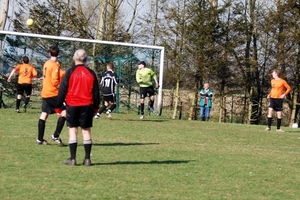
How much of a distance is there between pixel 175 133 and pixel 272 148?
131 inches

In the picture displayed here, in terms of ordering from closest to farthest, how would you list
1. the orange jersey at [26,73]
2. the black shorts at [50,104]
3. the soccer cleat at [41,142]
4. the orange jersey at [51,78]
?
the orange jersey at [51,78] < the black shorts at [50,104] < the soccer cleat at [41,142] < the orange jersey at [26,73]

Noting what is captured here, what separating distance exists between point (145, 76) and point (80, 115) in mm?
11897

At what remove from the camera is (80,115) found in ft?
33.0

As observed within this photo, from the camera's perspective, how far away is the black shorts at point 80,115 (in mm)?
10016

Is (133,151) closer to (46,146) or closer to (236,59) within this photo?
(46,146)

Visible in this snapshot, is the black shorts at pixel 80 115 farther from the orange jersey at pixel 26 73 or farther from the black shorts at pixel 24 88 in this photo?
the black shorts at pixel 24 88

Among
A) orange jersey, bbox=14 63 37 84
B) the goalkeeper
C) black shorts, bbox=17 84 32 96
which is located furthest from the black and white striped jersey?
black shorts, bbox=17 84 32 96

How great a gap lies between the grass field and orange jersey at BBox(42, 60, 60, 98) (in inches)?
40.7

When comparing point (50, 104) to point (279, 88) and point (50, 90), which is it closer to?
point (50, 90)

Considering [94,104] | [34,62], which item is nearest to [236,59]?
[34,62]

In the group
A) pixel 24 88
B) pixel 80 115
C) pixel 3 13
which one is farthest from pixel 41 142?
pixel 3 13

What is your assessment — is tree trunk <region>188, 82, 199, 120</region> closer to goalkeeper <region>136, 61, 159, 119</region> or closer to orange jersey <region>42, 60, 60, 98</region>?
goalkeeper <region>136, 61, 159, 119</region>

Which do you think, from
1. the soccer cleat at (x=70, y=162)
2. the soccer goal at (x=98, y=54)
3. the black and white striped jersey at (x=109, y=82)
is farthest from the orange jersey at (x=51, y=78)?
the soccer goal at (x=98, y=54)

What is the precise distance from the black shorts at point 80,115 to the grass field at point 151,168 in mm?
672
